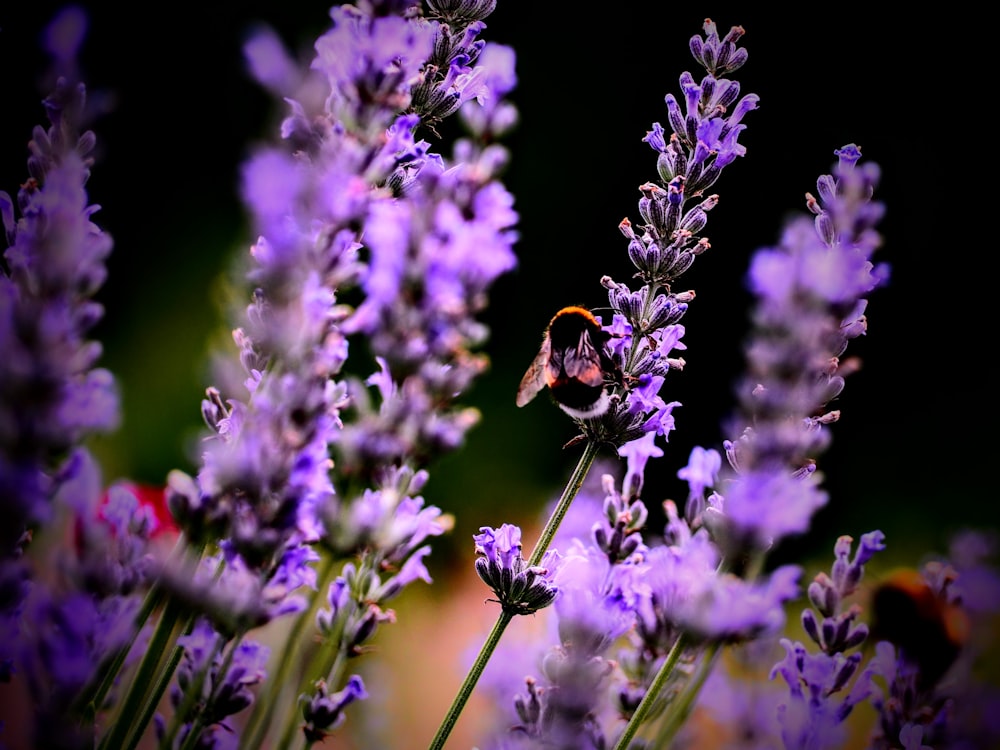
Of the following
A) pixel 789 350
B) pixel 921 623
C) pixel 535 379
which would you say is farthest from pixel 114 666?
pixel 921 623

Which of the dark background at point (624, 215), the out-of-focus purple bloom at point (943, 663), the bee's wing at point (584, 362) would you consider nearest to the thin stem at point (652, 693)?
the out-of-focus purple bloom at point (943, 663)

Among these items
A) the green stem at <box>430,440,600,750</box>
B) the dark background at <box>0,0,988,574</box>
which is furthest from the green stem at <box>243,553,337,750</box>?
the dark background at <box>0,0,988,574</box>

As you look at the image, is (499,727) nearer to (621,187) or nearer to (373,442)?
(373,442)

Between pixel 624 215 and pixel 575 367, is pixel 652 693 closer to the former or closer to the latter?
pixel 575 367

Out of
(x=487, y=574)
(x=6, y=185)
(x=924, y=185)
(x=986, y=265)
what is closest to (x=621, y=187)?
(x=924, y=185)

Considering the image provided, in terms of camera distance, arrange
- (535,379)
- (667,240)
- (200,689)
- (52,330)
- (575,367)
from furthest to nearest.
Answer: (535,379), (575,367), (667,240), (200,689), (52,330)

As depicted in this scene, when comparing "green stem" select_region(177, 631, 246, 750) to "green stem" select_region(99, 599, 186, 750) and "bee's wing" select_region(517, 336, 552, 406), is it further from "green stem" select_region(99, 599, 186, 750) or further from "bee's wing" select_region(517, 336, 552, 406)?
"bee's wing" select_region(517, 336, 552, 406)

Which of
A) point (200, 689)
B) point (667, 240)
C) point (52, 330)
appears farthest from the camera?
point (667, 240)
